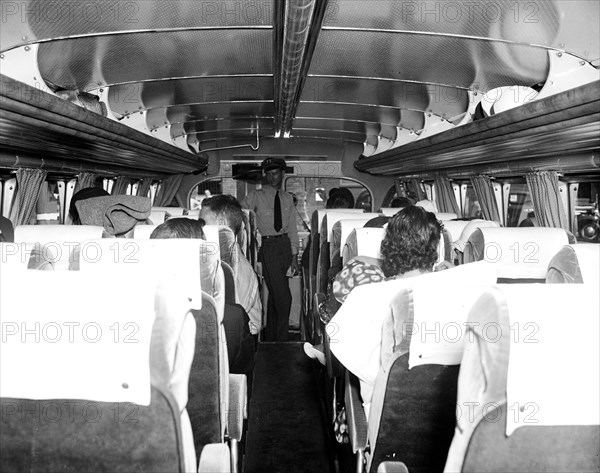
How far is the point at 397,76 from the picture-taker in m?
4.98

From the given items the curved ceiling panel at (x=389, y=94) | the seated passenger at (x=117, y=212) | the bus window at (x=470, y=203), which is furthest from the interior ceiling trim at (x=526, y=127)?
the seated passenger at (x=117, y=212)

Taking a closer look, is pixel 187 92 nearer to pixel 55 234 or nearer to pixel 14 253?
pixel 55 234

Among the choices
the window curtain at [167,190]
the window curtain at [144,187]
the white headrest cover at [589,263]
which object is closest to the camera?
the white headrest cover at [589,263]

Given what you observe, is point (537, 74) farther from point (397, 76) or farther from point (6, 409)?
point (6, 409)

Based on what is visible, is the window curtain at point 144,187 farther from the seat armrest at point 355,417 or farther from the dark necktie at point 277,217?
the seat armrest at point 355,417

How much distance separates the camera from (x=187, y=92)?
5691 millimetres

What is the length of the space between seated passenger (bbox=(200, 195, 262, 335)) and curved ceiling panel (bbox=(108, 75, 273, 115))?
4.37 ft

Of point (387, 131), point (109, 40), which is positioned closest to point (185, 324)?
point (109, 40)

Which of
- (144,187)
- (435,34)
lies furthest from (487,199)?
(144,187)

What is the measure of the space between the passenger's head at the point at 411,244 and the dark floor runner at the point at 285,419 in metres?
1.56

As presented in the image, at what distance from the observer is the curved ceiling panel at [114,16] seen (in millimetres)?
3284

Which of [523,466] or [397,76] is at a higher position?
[397,76]

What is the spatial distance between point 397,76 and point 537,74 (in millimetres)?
1216

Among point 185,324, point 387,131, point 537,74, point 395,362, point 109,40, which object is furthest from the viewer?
point 387,131
